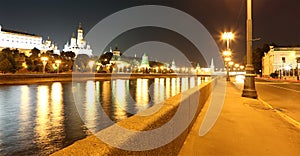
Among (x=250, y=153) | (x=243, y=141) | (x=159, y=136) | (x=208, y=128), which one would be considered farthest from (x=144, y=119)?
(x=208, y=128)

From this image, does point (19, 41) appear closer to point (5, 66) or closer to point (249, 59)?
point (5, 66)

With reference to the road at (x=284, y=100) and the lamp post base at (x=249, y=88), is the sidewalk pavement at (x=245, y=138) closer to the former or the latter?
the road at (x=284, y=100)

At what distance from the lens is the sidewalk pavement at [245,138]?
5738 mm

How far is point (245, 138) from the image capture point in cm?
682

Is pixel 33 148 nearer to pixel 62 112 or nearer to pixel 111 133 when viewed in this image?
pixel 111 133

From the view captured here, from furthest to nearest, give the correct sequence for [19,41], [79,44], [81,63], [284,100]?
1. [79,44]
2. [19,41]
3. [81,63]
4. [284,100]

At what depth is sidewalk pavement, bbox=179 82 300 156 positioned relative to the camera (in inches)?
226

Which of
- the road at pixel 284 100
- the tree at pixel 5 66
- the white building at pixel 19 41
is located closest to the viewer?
the road at pixel 284 100

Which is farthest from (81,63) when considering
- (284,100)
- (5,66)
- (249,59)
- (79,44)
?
(284,100)

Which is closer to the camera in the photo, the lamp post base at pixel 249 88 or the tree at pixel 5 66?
the lamp post base at pixel 249 88

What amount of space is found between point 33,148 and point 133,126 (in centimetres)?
424

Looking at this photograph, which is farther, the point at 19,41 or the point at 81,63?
the point at 19,41

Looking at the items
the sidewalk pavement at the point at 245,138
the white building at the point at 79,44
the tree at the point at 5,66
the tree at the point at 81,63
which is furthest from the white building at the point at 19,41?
the sidewalk pavement at the point at 245,138

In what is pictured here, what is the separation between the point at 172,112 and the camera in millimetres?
4777
